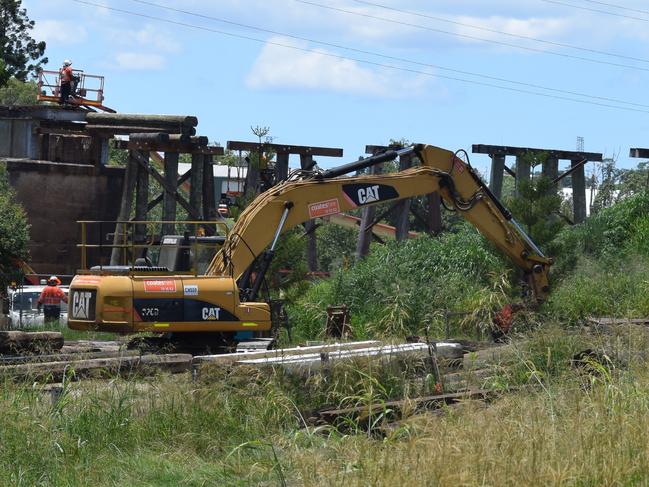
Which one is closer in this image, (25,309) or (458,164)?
(458,164)

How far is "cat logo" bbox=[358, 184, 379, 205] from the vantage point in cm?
1802

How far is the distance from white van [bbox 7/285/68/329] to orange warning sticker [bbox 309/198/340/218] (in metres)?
7.19

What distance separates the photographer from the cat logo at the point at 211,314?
1563 cm

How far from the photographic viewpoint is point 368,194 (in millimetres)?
18141

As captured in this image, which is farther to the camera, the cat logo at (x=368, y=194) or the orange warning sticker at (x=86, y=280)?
the cat logo at (x=368, y=194)

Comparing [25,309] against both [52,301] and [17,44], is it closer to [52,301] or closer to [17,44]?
[52,301]

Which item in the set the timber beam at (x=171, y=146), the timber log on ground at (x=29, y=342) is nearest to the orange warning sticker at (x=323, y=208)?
the timber log on ground at (x=29, y=342)

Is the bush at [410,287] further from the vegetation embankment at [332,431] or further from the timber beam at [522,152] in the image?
the vegetation embankment at [332,431]

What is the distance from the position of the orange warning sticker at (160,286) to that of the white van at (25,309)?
722 cm

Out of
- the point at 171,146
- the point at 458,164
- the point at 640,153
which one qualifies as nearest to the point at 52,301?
the point at 171,146

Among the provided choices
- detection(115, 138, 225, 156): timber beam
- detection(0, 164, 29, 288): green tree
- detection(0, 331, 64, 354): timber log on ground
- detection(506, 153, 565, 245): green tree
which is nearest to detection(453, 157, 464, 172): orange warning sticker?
detection(506, 153, 565, 245): green tree

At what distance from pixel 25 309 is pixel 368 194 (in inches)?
415

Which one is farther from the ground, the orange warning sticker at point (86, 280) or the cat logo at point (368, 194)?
the cat logo at point (368, 194)

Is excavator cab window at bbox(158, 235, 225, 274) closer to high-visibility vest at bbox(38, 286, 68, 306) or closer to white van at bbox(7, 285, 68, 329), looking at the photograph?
white van at bbox(7, 285, 68, 329)
